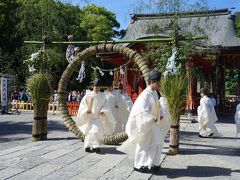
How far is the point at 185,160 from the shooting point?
712 centimetres

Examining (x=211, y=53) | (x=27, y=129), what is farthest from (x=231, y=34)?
(x=27, y=129)

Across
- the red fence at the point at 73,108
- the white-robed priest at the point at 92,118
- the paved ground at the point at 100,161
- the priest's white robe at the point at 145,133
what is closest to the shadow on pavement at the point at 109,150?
the paved ground at the point at 100,161

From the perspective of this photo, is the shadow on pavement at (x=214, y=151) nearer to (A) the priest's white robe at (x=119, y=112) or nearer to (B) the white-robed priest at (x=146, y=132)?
(B) the white-robed priest at (x=146, y=132)

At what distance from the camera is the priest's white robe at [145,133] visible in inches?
236

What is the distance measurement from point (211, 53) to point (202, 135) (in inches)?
120

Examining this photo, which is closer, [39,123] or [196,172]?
[196,172]

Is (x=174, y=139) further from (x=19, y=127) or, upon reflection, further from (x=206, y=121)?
(x=19, y=127)

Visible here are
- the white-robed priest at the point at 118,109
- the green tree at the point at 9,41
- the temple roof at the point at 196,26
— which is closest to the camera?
the white-robed priest at the point at 118,109

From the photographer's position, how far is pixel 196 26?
10656mm

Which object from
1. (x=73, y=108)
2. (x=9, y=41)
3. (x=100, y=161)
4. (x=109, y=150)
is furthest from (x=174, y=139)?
(x=9, y=41)

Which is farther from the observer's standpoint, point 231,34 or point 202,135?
point 231,34

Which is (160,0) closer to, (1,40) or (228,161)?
(228,161)

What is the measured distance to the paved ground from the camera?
19.2ft

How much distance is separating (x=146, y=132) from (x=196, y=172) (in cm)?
112
